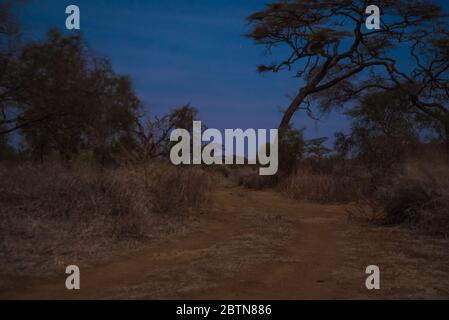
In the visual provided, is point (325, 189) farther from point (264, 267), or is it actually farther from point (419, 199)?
point (264, 267)

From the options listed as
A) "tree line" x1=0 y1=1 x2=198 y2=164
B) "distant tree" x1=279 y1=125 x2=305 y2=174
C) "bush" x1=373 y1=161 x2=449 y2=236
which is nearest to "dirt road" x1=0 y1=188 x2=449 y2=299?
"bush" x1=373 y1=161 x2=449 y2=236

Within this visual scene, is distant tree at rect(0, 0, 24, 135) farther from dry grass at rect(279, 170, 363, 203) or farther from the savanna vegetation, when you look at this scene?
dry grass at rect(279, 170, 363, 203)

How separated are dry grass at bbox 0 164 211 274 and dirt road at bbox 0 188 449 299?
470 mm

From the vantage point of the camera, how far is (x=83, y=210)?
25.2ft

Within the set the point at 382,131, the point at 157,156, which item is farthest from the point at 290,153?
the point at 157,156

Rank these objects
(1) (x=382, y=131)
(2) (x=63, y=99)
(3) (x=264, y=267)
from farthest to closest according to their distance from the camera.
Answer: (1) (x=382, y=131), (2) (x=63, y=99), (3) (x=264, y=267)

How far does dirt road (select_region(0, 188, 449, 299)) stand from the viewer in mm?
4805

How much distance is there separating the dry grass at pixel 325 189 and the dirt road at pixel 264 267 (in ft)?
13.0

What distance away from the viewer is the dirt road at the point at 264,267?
4805 mm

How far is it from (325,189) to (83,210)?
737cm

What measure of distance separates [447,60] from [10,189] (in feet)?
56.1

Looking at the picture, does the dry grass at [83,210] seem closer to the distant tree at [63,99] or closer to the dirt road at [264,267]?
the dirt road at [264,267]

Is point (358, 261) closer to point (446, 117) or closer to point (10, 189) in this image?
point (10, 189)

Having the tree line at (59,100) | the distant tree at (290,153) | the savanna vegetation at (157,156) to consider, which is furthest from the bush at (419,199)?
the distant tree at (290,153)
